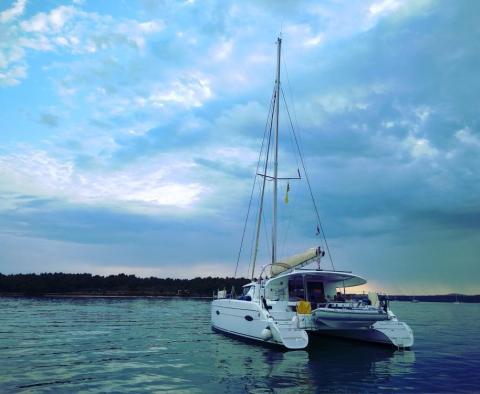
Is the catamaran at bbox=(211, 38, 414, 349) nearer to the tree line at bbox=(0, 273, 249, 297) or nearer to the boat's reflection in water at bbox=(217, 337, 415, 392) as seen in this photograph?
the boat's reflection in water at bbox=(217, 337, 415, 392)

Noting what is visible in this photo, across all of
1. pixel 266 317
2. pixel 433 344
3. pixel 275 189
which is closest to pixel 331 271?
pixel 266 317

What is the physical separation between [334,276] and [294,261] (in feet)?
7.06

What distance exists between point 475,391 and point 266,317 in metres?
8.52

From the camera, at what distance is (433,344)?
77.2ft

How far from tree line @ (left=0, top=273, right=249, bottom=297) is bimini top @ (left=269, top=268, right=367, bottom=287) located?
9226 cm

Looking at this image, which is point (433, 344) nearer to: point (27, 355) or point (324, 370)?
point (324, 370)

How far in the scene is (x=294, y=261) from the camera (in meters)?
21.9

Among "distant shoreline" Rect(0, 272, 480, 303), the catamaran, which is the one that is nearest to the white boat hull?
the catamaran

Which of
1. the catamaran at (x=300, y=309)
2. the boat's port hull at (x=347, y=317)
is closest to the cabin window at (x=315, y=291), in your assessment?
the catamaran at (x=300, y=309)

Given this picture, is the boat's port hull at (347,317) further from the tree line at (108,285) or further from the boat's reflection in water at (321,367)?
the tree line at (108,285)

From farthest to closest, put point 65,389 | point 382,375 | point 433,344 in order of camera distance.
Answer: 1. point 433,344
2. point 382,375
3. point 65,389

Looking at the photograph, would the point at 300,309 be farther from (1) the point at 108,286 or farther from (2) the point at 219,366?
(1) the point at 108,286

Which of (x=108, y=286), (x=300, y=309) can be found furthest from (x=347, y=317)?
(x=108, y=286)

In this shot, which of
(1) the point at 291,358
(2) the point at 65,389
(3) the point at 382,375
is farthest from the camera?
(1) the point at 291,358
